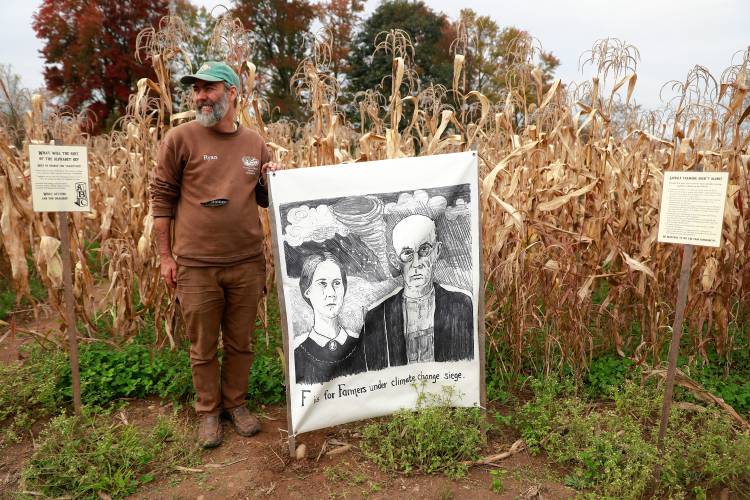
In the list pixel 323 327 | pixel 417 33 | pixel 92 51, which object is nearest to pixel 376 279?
Result: pixel 323 327

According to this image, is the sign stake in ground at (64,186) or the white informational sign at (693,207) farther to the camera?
the sign stake in ground at (64,186)

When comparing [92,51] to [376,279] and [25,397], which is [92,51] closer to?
[25,397]

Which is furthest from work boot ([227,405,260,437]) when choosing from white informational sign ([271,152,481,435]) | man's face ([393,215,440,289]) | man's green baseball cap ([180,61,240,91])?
man's green baseball cap ([180,61,240,91])

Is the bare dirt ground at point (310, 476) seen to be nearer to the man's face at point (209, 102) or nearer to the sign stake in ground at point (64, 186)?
the sign stake in ground at point (64, 186)

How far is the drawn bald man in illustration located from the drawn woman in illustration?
17 cm

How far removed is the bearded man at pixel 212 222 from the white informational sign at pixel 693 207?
2183 millimetres

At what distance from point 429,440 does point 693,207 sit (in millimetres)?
1893

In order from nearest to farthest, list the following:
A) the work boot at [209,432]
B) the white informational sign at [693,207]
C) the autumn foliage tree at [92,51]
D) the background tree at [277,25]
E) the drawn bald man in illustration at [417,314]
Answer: the white informational sign at [693,207] → the drawn bald man in illustration at [417,314] → the work boot at [209,432] → the autumn foliage tree at [92,51] → the background tree at [277,25]

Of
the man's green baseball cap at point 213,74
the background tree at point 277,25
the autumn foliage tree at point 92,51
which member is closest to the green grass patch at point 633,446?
the man's green baseball cap at point 213,74

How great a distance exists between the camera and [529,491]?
2438mm

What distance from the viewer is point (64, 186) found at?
9.41 ft

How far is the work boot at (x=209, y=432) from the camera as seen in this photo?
2828mm

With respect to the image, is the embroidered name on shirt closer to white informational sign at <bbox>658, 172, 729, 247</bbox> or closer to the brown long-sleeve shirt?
the brown long-sleeve shirt

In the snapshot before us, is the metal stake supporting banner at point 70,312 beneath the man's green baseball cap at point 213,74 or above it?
beneath
